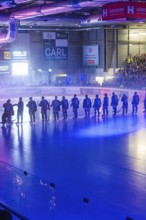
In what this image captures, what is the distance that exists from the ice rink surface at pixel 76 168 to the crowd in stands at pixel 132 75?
40.9 feet

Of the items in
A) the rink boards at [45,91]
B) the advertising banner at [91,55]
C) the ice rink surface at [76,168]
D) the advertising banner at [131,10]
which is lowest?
the ice rink surface at [76,168]

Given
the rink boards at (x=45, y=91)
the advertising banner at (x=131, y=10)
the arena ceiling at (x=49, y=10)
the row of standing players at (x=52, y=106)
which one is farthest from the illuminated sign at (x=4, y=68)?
the advertising banner at (x=131, y=10)

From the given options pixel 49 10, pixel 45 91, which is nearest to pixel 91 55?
pixel 45 91

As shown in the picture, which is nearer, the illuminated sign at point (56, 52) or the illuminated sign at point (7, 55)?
the illuminated sign at point (7, 55)

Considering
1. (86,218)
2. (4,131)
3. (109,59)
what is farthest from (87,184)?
(109,59)

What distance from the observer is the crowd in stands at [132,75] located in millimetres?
35000

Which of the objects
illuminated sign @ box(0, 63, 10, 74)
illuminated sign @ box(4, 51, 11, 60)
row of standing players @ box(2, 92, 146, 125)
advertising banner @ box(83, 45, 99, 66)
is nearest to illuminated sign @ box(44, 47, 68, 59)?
advertising banner @ box(83, 45, 99, 66)

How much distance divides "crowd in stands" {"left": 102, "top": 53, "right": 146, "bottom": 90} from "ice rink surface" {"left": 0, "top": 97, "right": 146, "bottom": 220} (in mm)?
12460

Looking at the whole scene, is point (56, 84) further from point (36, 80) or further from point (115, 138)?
point (115, 138)

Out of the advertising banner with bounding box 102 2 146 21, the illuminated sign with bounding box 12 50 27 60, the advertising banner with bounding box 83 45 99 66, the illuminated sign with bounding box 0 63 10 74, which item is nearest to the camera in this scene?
the advertising banner with bounding box 102 2 146 21

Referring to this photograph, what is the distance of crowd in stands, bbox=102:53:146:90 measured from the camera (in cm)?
3500

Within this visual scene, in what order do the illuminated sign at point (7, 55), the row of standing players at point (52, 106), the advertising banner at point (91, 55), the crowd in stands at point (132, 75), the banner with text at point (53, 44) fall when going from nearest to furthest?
the row of standing players at point (52, 106) < the crowd in stands at point (132, 75) < the illuminated sign at point (7, 55) < the banner with text at point (53, 44) < the advertising banner at point (91, 55)

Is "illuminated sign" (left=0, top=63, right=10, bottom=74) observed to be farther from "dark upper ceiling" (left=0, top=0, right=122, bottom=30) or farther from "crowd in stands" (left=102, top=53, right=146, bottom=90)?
"crowd in stands" (left=102, top=53, right=146, bottom=90)

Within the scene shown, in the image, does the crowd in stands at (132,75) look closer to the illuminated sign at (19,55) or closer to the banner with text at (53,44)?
A: the banner with text at (53,44)
